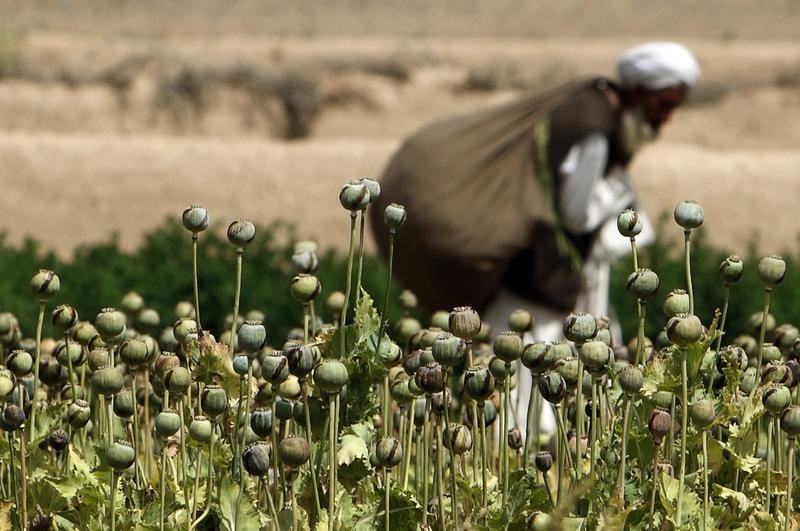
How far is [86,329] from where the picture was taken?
1773 mm

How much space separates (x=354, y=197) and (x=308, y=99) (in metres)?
11.7

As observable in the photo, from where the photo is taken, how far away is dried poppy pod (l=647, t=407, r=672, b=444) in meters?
1.38

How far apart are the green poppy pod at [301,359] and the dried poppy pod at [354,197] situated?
0.17 meters


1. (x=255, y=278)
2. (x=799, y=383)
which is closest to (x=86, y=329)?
(x=799, y=383)

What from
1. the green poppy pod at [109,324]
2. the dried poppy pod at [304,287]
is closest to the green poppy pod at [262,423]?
the dried poppy pod at [304,287]

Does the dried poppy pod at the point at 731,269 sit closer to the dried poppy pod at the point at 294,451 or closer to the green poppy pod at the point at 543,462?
the green poppy pod at the point at 543,462

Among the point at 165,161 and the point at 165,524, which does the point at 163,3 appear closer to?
the point at 165,161

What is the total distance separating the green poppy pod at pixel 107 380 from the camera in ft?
4.86

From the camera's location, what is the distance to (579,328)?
1.47m

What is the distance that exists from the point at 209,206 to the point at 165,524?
9118 mm

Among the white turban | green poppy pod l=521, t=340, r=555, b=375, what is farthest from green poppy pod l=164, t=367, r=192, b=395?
the white turban

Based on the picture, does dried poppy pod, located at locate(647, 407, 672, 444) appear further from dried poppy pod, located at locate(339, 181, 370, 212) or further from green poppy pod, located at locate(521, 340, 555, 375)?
dried poppy pod, located at locate(339, 181, 370, 212)

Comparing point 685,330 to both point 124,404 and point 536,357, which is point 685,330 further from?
point 124,404

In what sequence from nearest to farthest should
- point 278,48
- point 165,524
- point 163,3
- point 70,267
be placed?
point 165,524 → point 70,267 → point 278,48 → point 163,3
